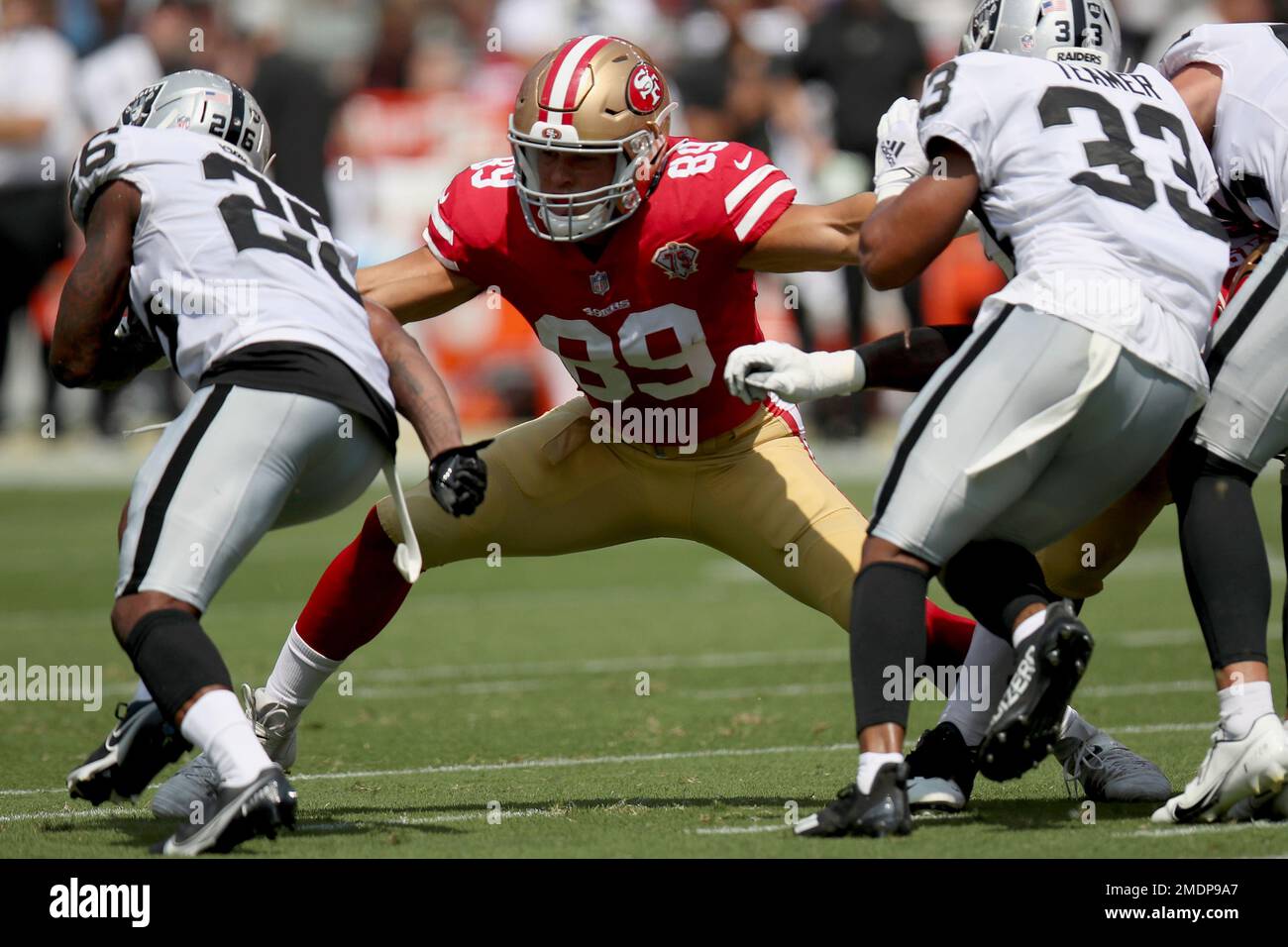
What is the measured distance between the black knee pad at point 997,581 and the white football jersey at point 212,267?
1.29m

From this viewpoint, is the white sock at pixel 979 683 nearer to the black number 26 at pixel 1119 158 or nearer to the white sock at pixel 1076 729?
the white sock at pixel 1076 729

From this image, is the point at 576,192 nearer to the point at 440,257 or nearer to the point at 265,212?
the point at 440,257

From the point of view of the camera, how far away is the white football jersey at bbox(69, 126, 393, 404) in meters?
3.97

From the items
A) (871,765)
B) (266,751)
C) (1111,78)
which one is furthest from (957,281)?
(871,765)

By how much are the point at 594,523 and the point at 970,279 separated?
8936 millimetres

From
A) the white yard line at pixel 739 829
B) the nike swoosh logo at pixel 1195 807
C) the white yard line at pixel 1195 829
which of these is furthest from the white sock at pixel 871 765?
the nike swoosh logo at pixel 1195 807

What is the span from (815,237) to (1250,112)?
3.34ft

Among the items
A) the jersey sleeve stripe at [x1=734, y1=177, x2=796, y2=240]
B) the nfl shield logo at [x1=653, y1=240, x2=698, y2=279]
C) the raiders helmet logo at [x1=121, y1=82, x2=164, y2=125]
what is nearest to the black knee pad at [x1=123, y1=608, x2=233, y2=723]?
the raiders helmet logo at [x1=121, y1=82, x2=164, y2=125]

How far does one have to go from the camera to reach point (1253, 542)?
3.99m

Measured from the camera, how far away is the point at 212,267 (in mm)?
3990

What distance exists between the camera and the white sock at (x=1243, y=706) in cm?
384

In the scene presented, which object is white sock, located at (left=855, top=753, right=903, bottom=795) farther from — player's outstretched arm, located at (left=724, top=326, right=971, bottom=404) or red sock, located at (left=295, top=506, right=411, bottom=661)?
red sock, located at (left=295, top=506, right=411, bottom=661)

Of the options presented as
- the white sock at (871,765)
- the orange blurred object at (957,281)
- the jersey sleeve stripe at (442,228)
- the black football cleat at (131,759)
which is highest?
the orange blurred object at (957,281)
